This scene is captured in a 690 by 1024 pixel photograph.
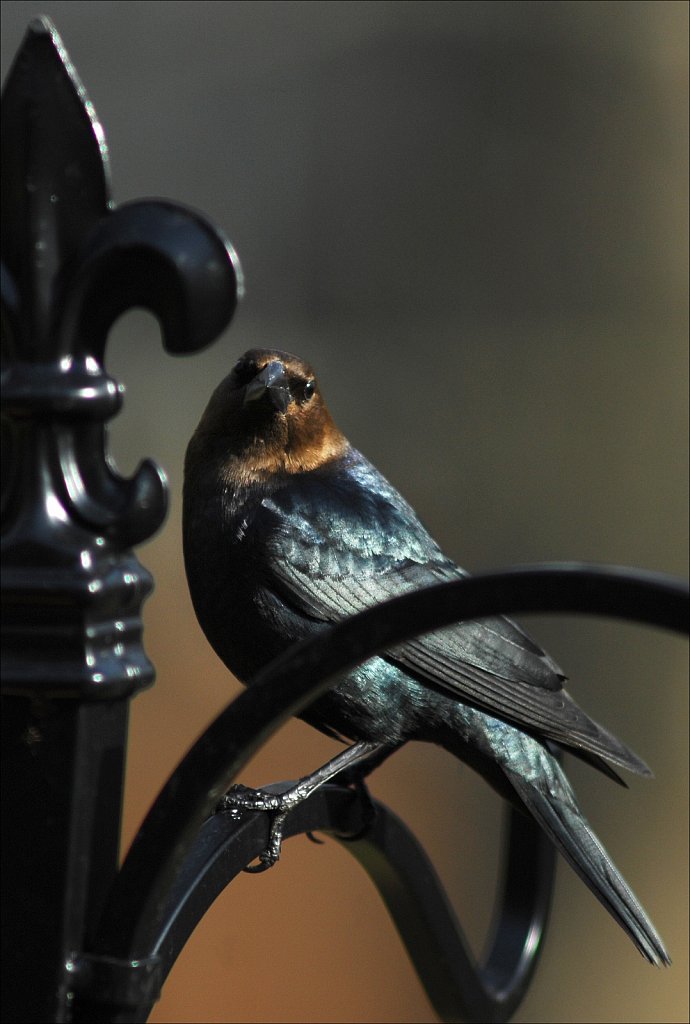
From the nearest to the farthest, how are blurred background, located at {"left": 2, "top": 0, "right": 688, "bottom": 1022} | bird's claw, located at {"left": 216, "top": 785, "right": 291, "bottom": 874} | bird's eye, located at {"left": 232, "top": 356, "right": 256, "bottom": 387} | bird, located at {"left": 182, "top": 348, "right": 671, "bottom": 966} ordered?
bird's claw, located at {"left": 216, "top": 785, "right": 291, "bottom": 874}
bird, located at {"left": 182, "top": 348, "right": 671, "bottom": 966}
bird's eye, located at {"left": 232, "top": 356, "right": 256, "bottom": 387}
blurred background, located at {"left": 2, "top": 0, "right": 688, "bottom": 1022}

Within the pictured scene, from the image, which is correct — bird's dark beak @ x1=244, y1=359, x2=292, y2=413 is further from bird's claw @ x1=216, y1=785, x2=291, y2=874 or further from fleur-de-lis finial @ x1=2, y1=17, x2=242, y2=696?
fleur-de-lis finial @ x1=2, y1=17, x2=242, y2=696

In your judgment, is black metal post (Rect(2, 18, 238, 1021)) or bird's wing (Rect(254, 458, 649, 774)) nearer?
black metal post (Rect(2, 18, 238, 1021))

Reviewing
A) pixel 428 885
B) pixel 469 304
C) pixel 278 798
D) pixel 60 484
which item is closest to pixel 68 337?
pixel 60 484

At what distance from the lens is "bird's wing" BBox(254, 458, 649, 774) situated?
182 centimetres

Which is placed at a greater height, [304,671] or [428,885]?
[304,671]

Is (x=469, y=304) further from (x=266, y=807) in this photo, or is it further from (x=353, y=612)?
(x=266, y=807)

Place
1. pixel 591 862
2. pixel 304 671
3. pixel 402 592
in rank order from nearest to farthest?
pixel 304 671
pixel 591 862
pixel 402 592

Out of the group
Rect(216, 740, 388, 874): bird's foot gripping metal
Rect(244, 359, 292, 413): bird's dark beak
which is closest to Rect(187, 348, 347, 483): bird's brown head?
Rect(244, 359, 292, 413): bird's dark beak

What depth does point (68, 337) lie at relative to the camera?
78cm

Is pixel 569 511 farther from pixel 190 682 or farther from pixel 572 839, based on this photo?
pixel 572 839

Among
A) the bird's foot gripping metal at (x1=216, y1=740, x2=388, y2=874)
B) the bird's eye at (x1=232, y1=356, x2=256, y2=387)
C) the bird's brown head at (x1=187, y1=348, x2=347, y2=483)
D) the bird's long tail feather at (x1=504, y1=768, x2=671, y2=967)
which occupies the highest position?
the bird's eye at (x1=232, y1=356, x2=256, y2=387)

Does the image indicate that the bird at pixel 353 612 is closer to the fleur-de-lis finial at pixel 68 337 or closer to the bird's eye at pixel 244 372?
the bird's eye at pixel 244 372

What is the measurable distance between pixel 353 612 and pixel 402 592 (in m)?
0.08

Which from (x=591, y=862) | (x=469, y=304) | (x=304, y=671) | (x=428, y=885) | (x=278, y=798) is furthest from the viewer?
(x=469, y=304)
